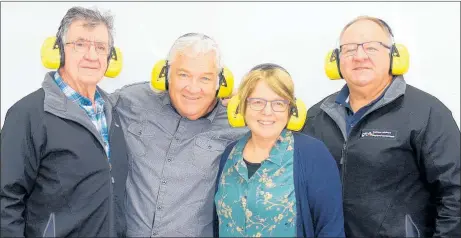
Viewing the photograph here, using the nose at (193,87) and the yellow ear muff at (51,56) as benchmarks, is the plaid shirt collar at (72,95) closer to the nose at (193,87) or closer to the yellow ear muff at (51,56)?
the yellow ear muff at (51,56)

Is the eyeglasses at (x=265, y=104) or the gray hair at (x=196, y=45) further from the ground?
the gray hair at (x=196, y=45)

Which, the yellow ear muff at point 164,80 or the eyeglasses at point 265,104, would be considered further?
the yellow ear muff at point 164,80

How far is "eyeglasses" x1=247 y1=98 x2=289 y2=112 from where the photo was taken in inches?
84.4

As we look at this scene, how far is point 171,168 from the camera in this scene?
237 centimetres

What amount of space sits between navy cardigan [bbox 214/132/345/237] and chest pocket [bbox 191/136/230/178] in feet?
1.49

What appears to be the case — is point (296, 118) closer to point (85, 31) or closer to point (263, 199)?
point (263, 199)

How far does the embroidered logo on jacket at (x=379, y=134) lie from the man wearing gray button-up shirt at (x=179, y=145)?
0.60 meters

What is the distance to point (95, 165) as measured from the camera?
7.14 ft

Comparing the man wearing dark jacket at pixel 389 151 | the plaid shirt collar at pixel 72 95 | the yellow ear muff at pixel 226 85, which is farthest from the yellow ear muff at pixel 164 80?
the man wearing dark jacket at pixel 389 151

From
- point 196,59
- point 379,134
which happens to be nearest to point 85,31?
point 196,59

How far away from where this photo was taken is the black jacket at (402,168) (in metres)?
2.29

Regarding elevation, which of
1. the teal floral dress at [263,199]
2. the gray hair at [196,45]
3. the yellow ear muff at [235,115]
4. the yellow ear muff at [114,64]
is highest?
the gray hair at [196,45]

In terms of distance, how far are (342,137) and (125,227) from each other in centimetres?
114

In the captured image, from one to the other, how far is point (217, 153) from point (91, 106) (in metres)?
0.64
